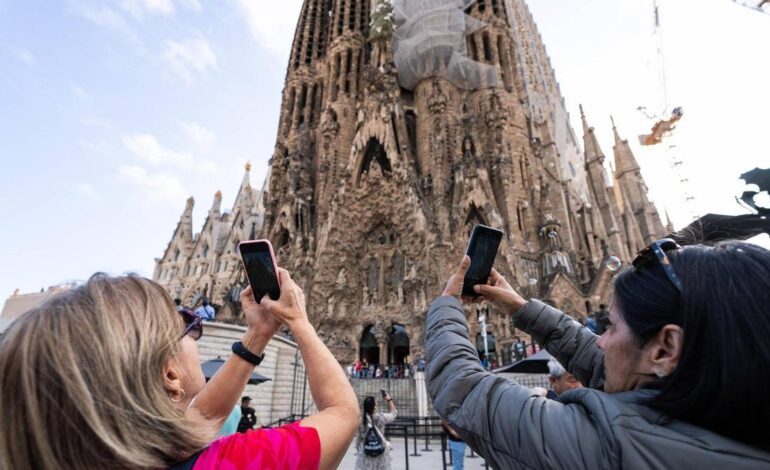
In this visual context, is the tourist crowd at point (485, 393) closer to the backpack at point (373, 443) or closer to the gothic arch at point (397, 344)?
the backpack at point (373, 443)

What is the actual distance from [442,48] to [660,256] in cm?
2643

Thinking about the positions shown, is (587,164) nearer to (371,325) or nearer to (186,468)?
(371,325)

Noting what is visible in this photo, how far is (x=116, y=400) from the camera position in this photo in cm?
75

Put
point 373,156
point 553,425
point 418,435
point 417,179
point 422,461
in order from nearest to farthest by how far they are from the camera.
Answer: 1. point 553,425
2. point 418,435
3. point 422,461
4. point 417,179
5. point 373,156

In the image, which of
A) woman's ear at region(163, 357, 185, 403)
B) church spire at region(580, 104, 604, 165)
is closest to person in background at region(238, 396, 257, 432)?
woman's ear at region(163, 357, 185, 403)

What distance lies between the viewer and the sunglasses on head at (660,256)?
93 centimetres

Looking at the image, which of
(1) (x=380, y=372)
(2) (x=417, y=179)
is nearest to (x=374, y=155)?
(2) (x=417, y=179)

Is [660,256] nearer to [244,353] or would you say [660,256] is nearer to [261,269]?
[261,269]

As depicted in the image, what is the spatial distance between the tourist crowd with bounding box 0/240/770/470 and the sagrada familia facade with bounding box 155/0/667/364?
15926 millimetres

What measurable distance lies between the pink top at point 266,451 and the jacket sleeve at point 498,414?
375 millimetres

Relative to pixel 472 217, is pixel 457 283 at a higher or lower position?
lower

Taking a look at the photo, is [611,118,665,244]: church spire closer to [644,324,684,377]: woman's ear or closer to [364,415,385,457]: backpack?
[364,415,385,457]: backpack

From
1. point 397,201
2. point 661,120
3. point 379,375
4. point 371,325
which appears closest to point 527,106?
point 397,201

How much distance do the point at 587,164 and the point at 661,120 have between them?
21879 mm
